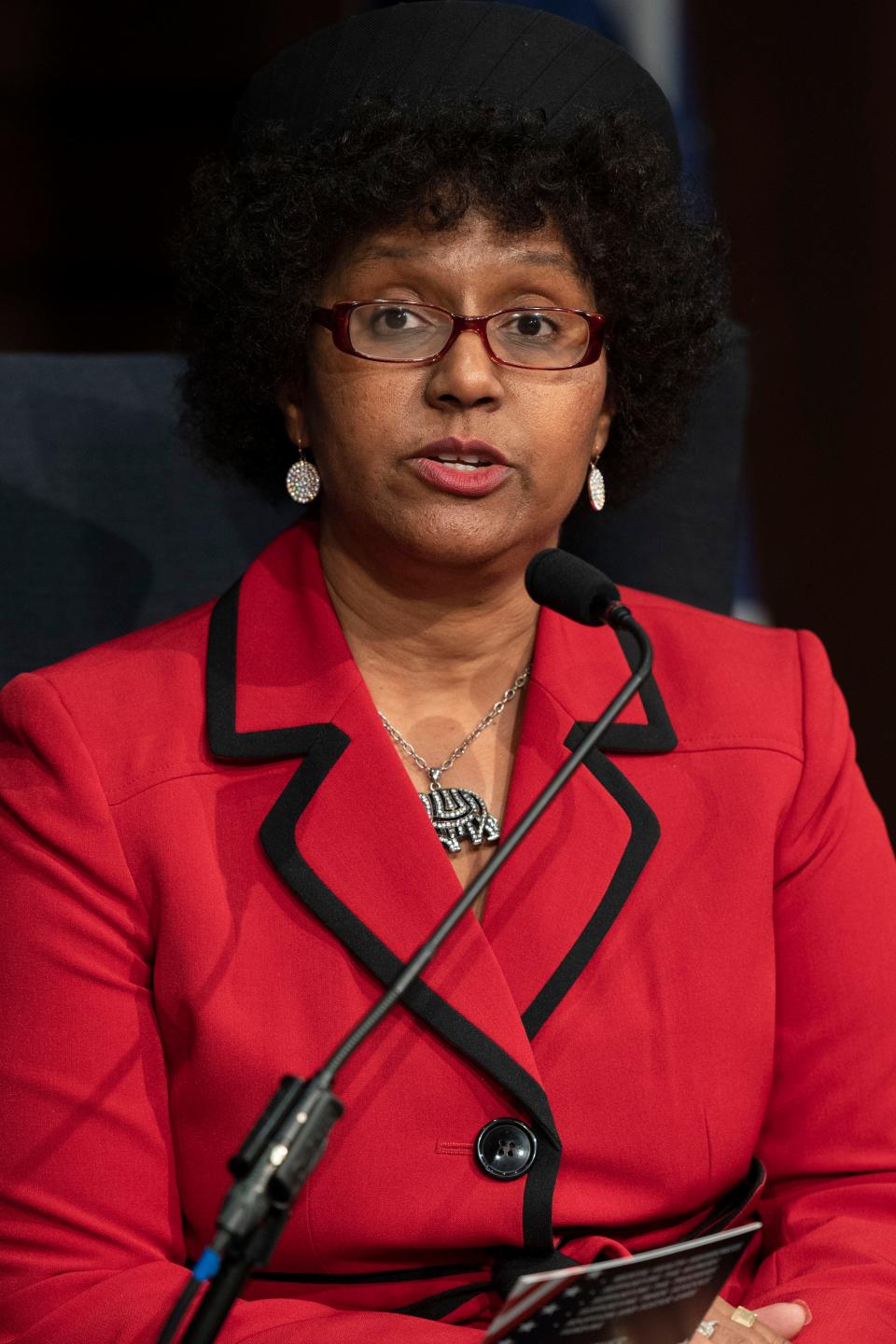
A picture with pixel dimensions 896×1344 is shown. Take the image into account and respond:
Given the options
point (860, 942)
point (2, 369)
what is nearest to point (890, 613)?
point (860, 942)

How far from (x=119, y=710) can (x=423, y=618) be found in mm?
354

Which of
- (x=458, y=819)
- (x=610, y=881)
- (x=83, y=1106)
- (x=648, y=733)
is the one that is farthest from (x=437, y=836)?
(x=83, y=1106)

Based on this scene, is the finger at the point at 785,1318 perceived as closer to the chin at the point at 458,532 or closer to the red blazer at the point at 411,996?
the red blazer at the point at 411,996

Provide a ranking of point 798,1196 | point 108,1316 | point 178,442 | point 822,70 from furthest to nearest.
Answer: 1. point 822,70
2. point 178,442
3. point 798,1196
4. point 108,1316

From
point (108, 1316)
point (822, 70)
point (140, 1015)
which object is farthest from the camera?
point (822, 70)

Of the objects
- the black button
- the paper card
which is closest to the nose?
the black button

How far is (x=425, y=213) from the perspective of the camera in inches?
65.8

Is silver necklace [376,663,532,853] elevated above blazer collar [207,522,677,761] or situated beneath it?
situated beneath

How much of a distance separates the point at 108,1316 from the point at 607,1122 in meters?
0.51

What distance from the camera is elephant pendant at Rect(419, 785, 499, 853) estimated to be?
5.64ft

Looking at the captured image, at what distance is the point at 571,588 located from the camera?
1.38 m

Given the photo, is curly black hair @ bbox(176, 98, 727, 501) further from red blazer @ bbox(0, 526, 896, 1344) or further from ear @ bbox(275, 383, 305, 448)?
red blazer @ bbox(0, 526, 896, 1344)

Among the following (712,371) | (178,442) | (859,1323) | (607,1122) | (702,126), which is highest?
(702,126)

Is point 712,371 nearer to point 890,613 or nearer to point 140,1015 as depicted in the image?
point 890,613
